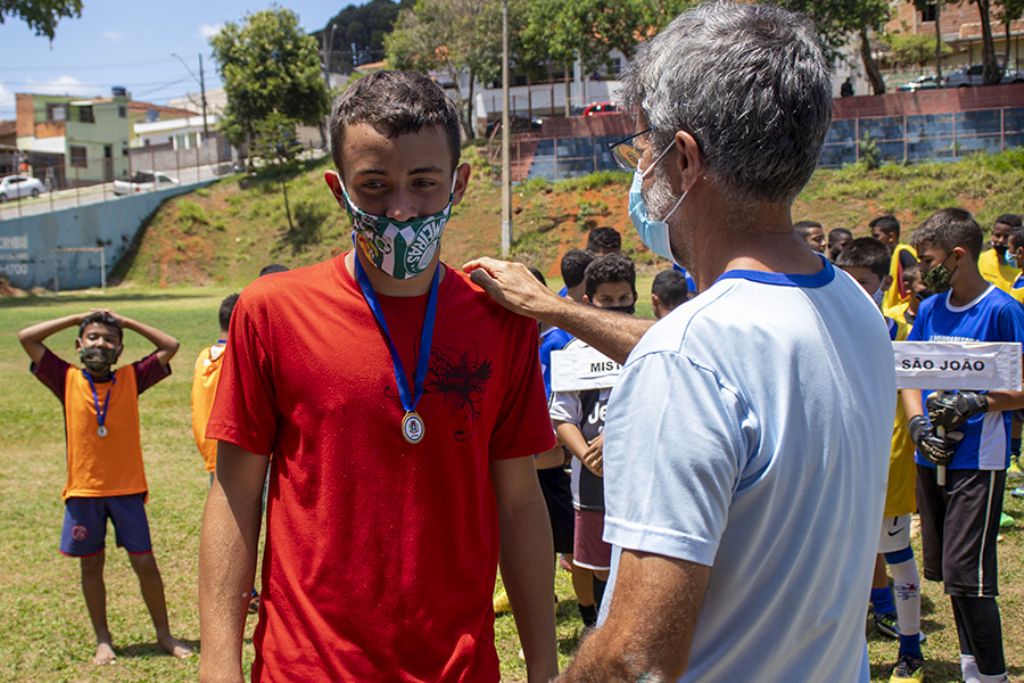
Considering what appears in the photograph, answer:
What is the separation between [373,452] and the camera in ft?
8.09

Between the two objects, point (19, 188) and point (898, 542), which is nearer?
point (898, 542)

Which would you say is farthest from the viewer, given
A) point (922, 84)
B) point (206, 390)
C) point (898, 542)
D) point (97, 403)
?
point (922, 84)

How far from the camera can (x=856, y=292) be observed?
1961mm

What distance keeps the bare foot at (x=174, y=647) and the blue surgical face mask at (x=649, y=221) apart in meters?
4.92

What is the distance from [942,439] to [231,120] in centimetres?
6082

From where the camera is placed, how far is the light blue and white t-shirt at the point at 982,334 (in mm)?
5051

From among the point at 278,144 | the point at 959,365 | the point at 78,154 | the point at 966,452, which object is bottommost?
the point at 966,452

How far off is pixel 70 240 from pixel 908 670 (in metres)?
51.1

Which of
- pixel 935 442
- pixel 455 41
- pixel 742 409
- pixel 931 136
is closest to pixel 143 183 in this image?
pixel 455 41

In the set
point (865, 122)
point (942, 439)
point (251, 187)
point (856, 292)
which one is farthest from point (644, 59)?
point (251, 187)

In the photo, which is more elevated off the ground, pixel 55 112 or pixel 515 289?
pixel 55 112

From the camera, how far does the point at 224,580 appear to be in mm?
2494

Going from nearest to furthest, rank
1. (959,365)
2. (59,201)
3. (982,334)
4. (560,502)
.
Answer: (959,365), (982,334), (560,502), (59,201)

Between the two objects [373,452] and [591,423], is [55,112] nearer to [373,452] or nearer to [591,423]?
[591,423]
